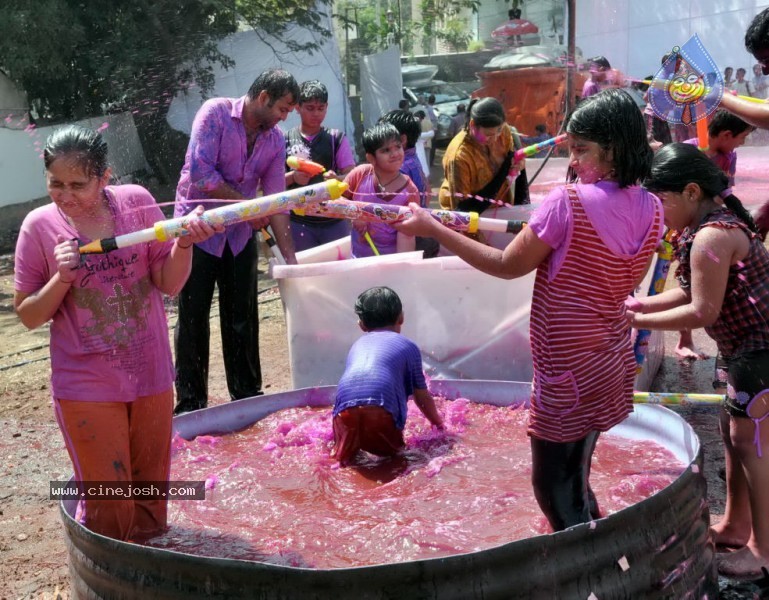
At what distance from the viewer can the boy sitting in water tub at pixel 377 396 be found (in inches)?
167

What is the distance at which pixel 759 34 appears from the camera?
12.0 ft

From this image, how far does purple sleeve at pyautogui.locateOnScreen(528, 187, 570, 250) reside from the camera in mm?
2678

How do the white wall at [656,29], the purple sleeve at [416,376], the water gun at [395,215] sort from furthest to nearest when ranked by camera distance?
the white wall at [656,29], the purple sleeve at [416,376], the water gun at [395,215]

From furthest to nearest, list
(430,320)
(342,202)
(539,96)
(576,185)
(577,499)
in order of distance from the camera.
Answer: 1. (539,96)
2. (430,320)
3. (342,202)
4. (577,499)
5. (576,185)

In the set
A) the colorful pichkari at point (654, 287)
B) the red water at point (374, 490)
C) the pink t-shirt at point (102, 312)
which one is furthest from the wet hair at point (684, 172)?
the pink t-shirt at point (102, 312)

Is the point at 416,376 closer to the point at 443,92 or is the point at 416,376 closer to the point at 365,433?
the point at 365,433

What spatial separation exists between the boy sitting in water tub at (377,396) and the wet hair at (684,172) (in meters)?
1.65

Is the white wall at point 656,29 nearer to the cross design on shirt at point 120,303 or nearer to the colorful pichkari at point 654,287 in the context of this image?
the colorful pichkari at point 654,287

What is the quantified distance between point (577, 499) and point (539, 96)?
13982mm

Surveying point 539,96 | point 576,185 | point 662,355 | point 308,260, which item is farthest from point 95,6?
point 576,185

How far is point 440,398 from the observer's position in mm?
5102

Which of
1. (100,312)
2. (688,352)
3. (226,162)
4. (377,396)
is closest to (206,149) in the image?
(226,162)

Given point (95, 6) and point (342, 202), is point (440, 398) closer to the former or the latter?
point (342, 202)

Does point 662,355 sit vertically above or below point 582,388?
below
